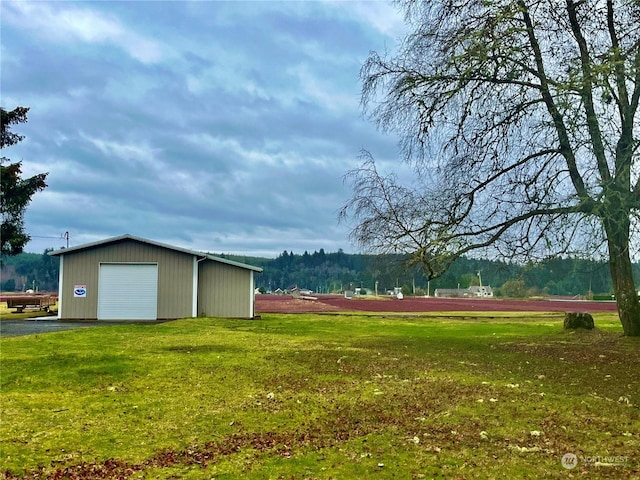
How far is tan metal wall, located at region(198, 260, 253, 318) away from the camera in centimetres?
2895

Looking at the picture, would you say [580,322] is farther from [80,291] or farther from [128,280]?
[80,291]

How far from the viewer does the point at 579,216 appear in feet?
35.1

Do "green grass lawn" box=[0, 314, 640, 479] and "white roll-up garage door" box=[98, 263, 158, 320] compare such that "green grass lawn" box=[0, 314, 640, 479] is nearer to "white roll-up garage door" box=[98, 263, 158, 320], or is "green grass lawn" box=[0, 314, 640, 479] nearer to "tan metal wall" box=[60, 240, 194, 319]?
"tan metal wall" box=[60, 240, 194, 319]

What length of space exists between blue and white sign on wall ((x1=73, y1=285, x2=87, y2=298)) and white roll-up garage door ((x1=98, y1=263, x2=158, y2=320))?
75 centimetres

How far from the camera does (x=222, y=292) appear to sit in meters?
29.0

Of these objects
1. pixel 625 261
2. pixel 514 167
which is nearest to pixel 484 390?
pixel 514 167

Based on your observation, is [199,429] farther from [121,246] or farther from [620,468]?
[121,246]

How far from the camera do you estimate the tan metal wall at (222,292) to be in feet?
95.0

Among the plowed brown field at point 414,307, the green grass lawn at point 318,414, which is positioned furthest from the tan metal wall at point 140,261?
the green grass lawn at point 318,414

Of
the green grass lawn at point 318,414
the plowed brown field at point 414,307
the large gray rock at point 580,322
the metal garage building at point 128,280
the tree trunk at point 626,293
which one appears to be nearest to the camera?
the green grass lawn at point 318,414

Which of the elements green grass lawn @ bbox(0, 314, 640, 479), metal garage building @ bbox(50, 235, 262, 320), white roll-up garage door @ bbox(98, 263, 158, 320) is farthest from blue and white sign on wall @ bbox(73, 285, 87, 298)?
green grass lawn @ bbox(0, 314, 640, 479)

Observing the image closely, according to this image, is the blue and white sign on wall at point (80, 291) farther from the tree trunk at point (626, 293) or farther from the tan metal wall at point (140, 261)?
the tree trunk at point (626, 293)

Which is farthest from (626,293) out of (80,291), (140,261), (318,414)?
(80,291)

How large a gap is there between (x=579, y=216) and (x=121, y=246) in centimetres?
2308
